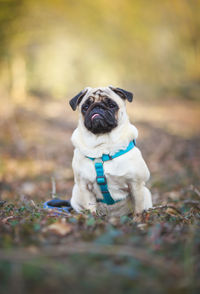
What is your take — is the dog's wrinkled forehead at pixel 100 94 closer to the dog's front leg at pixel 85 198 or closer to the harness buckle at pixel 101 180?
the harness buckle at pixel 101 180

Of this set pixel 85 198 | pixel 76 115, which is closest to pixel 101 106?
pixel 85 198

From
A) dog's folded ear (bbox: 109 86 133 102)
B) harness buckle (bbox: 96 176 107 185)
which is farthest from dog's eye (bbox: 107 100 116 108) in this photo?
harness buckle (bbox: 96 176 107 185)

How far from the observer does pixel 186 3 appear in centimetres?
2603

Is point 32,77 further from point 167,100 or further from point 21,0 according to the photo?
point 167,100

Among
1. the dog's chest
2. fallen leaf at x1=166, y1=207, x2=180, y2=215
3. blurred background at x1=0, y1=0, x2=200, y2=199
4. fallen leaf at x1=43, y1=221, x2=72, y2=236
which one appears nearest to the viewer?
fallen leaf at x1=43, y1=221, x2=72, y2=236

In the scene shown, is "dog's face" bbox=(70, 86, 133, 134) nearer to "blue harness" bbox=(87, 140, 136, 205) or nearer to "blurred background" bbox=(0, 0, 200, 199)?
"blue harness" bbox=(87, 140, 136, 205)

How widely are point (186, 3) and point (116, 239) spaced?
28727mm

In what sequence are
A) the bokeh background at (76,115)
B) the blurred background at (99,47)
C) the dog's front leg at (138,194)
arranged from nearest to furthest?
the bokeh background at (76,115), the dog's front leg at (138,194), the blurred background at (99,47)

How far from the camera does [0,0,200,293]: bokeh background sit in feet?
6.46

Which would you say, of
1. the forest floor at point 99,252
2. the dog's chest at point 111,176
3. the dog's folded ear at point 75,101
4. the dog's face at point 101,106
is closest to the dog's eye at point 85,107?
the dog's face at point 101,106

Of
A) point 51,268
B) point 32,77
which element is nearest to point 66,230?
point 51,268

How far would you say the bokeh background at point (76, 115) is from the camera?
1.97 metres

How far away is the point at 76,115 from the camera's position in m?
17.5

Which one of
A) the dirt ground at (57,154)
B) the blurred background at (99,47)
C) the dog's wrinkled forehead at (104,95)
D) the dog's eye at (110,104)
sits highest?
the blurred background at (99,47)
